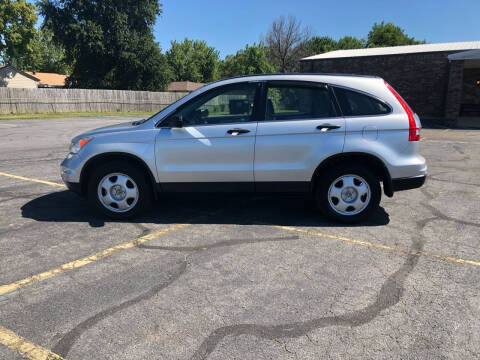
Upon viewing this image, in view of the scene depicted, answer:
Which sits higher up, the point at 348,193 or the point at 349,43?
the point at 349,43

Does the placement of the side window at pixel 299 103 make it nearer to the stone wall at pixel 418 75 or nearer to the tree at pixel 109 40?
the stone wall at pixel 418 75

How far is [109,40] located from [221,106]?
43.9 meters

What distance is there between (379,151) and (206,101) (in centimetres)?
224

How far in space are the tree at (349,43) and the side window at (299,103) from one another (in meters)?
73.0

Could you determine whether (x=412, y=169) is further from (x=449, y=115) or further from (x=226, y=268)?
(x=449, y=115)

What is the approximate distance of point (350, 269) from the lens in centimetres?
357

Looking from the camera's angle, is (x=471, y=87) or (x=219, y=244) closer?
(x=219, y=244)

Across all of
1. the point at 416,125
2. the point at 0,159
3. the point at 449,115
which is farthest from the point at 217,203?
the point at 449,115

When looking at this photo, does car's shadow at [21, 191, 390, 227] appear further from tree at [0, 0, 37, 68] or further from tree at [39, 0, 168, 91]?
tree at [0, 0, 37, 68]

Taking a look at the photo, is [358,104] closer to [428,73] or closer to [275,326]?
[275,326]

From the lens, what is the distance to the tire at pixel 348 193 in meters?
4.64

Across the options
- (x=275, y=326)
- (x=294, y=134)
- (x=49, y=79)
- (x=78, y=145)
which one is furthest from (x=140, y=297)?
(x=49, y=79)

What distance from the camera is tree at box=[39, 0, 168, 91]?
1677 inches

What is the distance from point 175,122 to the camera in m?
4.68
